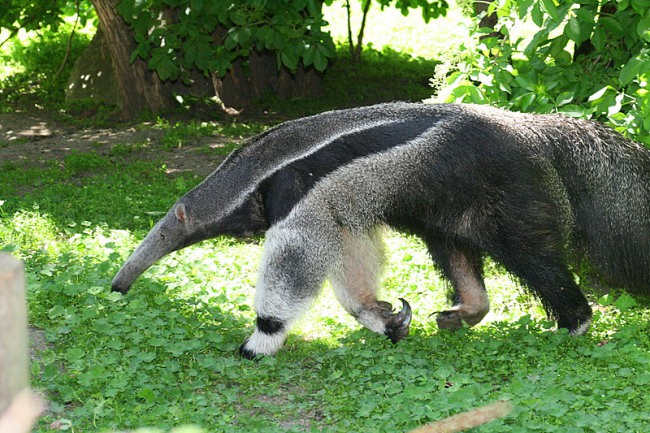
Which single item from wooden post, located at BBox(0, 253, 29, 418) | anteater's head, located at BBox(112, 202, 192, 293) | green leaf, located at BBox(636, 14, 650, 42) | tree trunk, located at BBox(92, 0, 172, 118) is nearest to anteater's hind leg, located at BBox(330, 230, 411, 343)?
anteater's head, located at BBox(112, 202, 192, 293)

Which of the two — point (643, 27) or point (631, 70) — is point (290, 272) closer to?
point (631, 70)

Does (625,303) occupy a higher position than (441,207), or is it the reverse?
(441,207)

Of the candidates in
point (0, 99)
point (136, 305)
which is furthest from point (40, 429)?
point (0, 99)

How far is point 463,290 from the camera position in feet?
18.9

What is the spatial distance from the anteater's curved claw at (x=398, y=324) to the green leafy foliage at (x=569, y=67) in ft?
5.10

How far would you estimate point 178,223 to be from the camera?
219 inches

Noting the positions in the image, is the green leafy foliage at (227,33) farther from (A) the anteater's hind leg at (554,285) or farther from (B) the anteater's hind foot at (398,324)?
(A) the anteater's hind leg at (554,285)

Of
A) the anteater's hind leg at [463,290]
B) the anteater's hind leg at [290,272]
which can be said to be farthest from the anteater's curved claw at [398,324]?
the anteater's hind leg at [290,272]

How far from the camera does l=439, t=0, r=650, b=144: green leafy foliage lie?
5.63m

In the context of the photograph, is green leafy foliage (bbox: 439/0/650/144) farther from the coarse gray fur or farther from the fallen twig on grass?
the fallen twig on grass

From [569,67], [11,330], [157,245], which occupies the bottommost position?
[157,245]

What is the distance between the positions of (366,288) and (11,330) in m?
4.35

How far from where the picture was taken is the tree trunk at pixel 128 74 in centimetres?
1145

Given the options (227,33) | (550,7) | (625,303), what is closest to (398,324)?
(625,303)
